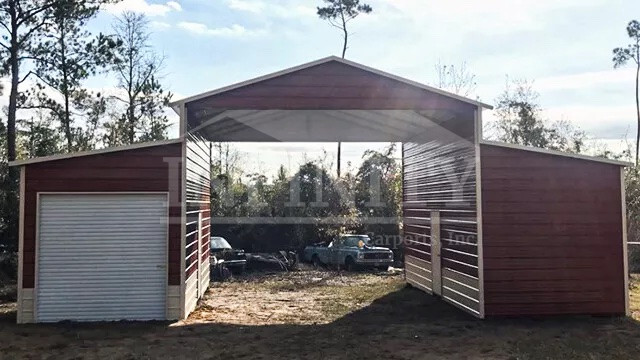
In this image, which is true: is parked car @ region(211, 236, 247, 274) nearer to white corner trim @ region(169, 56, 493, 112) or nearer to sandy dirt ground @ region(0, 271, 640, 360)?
sandy dirt ground @ region(0, 271, 640, 360)

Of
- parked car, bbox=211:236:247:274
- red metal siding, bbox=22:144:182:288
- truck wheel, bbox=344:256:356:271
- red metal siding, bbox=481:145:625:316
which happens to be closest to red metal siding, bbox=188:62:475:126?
red metal siding, bbox=22:144:182:288

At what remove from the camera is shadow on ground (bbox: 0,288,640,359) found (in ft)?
23.8

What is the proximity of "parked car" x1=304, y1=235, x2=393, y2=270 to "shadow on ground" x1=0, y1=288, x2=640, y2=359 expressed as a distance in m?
8.07

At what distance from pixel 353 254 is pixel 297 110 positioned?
932 centimetres

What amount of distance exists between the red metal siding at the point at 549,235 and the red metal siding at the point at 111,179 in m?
5.29

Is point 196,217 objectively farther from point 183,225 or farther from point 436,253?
point 436,253

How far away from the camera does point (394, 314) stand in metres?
10.1

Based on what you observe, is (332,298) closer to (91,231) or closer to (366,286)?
(366,286)

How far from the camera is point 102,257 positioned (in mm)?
9273

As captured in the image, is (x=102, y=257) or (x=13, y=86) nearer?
(x=102, y=257)

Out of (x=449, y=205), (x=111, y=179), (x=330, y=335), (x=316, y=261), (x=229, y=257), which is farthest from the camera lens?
(x=316, y=261)

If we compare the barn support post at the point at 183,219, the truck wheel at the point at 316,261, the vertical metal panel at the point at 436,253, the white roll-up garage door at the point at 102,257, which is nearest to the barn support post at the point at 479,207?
the vertical metal panel at the point at 436,253

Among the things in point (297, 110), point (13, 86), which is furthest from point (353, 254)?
point (13, 86)

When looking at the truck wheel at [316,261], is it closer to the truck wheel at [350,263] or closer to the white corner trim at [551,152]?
the truck wheel at [350,263]
